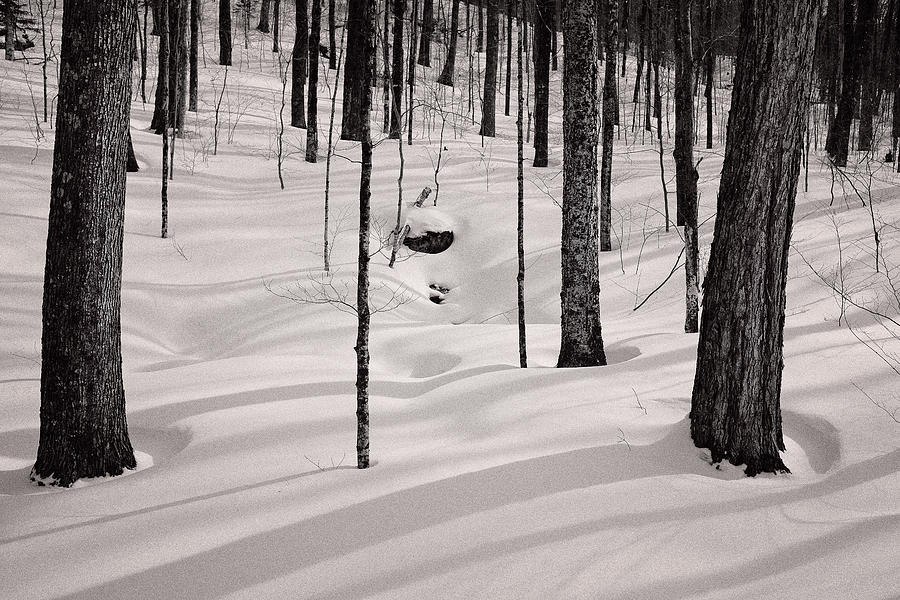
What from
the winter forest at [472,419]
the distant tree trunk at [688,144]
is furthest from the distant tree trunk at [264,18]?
the distant tree trunk at [688,144]

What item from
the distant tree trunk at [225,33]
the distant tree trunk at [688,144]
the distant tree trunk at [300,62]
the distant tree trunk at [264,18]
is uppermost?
the distant tree trunk at [264,18]

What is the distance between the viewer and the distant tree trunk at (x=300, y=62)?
1706cm

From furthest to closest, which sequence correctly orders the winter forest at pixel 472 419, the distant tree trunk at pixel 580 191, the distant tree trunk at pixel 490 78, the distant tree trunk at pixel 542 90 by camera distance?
the distant tree trunk at pixel 490 78 → the distant tree trunk at pixel 542 90 → the distant tree trunk at pixel 580 191 → the winter forest at pixel 472 419

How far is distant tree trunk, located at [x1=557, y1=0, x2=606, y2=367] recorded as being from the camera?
636 cm

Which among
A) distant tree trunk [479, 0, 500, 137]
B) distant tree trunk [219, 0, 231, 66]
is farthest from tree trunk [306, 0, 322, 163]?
distant tree trunk [219, 0, 231, 66]

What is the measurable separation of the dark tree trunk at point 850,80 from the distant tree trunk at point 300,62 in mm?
12570

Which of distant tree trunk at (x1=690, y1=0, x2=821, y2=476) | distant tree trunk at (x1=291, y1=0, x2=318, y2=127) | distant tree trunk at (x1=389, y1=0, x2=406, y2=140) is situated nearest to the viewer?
distant tree trunk at (x1=690, y1=0, x2=821, y2=476)

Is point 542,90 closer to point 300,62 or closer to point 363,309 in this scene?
point 300,62

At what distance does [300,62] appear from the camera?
17469 millimetres

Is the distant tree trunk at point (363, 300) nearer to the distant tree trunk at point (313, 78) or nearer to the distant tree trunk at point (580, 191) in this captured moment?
the distant tree trunk at point (580, 191)

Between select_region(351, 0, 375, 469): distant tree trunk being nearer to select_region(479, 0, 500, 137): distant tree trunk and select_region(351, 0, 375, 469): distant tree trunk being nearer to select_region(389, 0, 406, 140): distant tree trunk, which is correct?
select_region(389, 0, 406, 140): distant tree trunk

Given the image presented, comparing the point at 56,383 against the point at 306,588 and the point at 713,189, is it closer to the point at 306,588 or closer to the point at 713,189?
the point at 306,588

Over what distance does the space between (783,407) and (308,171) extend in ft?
43.4

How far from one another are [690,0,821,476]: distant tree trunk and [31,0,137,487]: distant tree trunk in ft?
12.8
